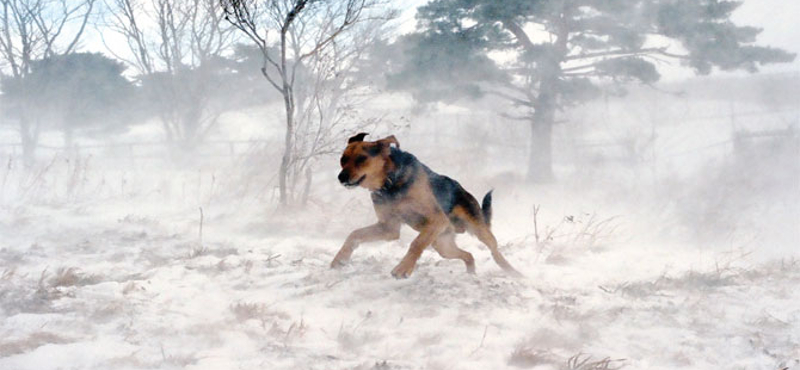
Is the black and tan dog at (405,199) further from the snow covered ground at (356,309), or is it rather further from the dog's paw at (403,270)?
the snow covered ground at (356,309)

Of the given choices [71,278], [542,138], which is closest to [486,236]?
[71,278]

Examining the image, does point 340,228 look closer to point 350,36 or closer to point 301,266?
point 301,266

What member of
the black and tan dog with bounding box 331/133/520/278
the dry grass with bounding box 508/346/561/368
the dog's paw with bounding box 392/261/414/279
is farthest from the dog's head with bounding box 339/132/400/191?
the dry grass with bounding box 508/346/561/368

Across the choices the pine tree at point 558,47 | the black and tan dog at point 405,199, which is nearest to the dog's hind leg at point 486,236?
the black and tan dog at point 405,199

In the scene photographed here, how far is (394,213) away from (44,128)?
79.7 feet

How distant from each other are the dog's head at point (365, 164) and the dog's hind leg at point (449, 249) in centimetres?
71

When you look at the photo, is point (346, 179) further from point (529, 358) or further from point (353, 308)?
point (529, 358)

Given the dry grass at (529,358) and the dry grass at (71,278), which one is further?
the dry grass at (71,278)

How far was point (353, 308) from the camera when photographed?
9.80 ft

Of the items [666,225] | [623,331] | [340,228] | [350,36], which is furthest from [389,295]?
[350,36]

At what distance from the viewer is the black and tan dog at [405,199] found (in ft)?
10.9

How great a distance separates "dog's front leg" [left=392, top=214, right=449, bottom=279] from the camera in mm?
3342

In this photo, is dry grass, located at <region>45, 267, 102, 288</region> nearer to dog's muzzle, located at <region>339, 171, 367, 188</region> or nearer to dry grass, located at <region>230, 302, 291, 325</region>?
dry grass, located at <region>230, 302, 291, 325</region>

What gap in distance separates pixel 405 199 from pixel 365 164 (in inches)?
14.2
